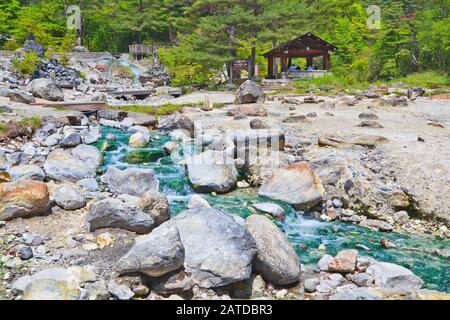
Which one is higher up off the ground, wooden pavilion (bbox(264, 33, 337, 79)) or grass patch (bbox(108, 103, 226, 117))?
wooden pavilion (bbox(264, 33, 337, 79))

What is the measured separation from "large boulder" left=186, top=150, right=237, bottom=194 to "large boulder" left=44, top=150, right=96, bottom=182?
102 inches

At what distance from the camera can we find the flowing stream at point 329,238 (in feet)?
22.8

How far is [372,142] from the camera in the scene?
40.6 feet

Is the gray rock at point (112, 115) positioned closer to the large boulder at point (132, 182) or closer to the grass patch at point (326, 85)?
the large boulder at point (132, 182)

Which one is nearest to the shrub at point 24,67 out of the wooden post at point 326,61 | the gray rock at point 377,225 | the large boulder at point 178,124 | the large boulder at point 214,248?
the large boulder at point 178,124

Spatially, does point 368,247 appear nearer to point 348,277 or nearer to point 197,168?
point 348,277

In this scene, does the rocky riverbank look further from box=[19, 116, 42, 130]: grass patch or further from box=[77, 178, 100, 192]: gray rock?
box=[19, 116, 42, 130]: grass patch

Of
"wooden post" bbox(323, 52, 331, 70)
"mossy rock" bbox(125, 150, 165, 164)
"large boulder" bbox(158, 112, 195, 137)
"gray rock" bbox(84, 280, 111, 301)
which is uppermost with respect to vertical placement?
"wooden post" bbox(323, 52, 331, 70)

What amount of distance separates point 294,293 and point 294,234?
229cm

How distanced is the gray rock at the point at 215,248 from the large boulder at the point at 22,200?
9.78ft

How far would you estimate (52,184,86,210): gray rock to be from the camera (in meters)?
8.22

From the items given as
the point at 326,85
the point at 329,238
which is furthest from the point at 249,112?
the point at 326,85

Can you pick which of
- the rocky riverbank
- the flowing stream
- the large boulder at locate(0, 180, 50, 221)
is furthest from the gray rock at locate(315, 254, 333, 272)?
the large boulder at locate(0, 180, 50, 221)
